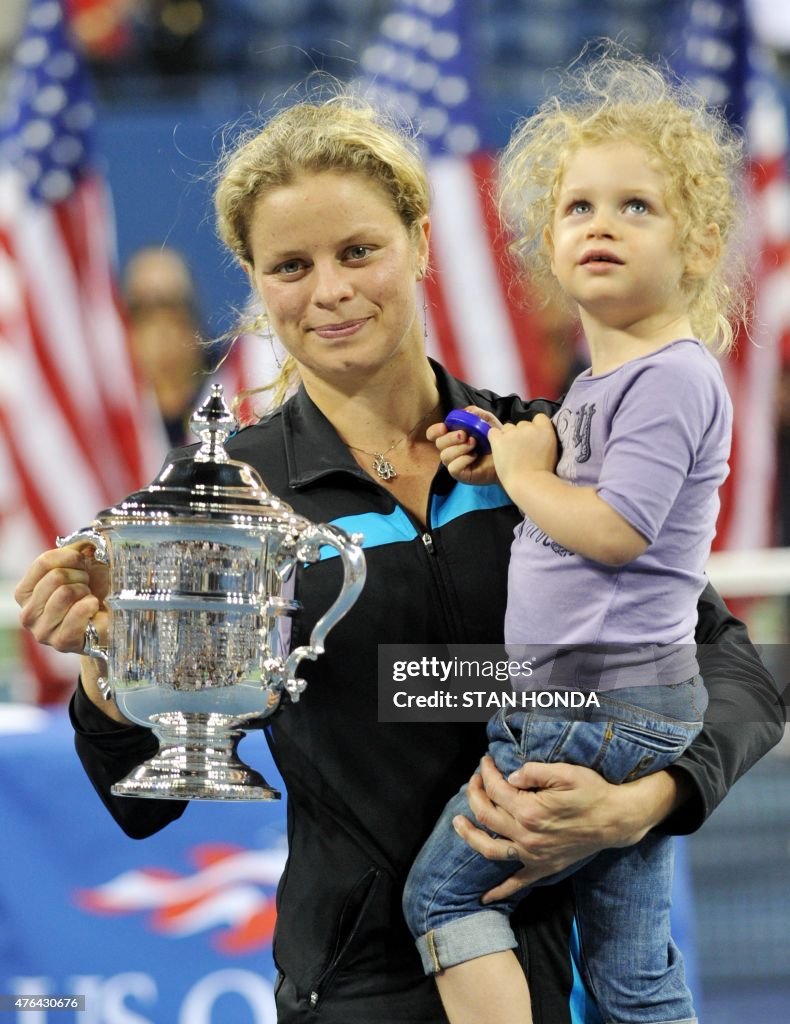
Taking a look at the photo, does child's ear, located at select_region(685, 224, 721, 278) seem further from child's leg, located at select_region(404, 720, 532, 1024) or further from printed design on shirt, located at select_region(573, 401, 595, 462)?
child's leg, located at select_region(404, 720, 532, 1024)

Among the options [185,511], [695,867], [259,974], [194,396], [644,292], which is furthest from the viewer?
[194,396]

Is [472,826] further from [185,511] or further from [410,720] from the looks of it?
[185,511]

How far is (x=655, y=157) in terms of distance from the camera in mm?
1523

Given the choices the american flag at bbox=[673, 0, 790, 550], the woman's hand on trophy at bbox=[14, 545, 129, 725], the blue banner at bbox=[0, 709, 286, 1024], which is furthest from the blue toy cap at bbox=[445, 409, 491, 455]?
the american flag at bbox=[673, 0, 790, 550]

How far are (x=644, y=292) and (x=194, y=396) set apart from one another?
4433 millimetres

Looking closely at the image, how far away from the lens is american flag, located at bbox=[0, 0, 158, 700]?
17.7ft

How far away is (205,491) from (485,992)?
0.59 m

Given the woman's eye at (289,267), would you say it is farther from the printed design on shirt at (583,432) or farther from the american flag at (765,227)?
the american flag at (765,227)

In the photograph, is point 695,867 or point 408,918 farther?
point 695,867

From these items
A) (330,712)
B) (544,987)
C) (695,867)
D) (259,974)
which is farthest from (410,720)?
(695,867)

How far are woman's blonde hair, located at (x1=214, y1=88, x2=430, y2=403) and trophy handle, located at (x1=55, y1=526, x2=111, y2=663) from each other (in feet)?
1.35

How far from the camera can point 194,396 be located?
5805 mm

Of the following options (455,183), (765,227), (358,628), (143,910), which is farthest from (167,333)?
(358,628)

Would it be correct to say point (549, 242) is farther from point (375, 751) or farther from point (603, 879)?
point (603, 879)
